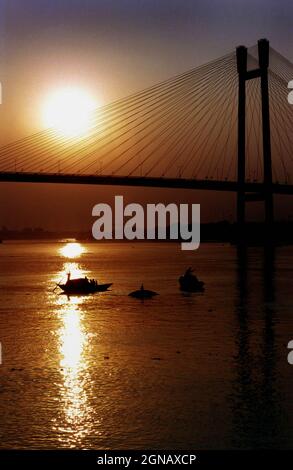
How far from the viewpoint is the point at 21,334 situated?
19.4 metres

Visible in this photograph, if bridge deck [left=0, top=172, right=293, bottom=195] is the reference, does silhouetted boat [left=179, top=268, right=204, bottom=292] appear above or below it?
below

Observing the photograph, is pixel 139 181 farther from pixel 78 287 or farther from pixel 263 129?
pixel 78 287

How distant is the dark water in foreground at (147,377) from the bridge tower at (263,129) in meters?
41.4

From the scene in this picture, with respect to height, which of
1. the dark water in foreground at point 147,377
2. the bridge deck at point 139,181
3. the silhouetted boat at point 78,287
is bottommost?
the dark water in foreground at point 147,377

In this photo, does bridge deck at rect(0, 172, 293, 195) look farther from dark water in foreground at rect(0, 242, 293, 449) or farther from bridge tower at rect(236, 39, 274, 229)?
dark water in foreground at rect(0, 242, 293, 449)

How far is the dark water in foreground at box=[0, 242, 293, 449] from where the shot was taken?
371 inches

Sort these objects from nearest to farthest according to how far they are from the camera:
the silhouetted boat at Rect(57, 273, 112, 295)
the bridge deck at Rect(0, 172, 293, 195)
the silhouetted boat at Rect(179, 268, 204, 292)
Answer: the silhouetted boat at Rect(57, 273, 112, 295)
the silhouetted boat at Rect(179, 268, 204, 292)
the bridge deck at Rect(0, 172, 293, 195)

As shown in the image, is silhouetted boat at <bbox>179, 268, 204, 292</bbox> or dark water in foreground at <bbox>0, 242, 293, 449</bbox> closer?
dark water in foreground at <bbox>0, 242, 293, 449</bbox>

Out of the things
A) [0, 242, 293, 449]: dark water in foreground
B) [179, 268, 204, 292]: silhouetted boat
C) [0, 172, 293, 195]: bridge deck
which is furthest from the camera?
[0, 172, 293, 195]: bridge deck

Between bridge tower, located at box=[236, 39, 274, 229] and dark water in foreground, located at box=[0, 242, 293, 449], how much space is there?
41.4 meters

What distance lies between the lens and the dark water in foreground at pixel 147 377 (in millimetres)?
9430

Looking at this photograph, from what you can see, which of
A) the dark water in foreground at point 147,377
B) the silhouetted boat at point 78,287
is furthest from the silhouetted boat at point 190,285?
the dark water in foreground at point 147,377

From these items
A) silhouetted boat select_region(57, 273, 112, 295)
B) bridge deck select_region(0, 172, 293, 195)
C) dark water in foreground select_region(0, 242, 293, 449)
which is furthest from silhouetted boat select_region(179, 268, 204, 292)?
bridge deck select_region(0, 172, 293, 195)

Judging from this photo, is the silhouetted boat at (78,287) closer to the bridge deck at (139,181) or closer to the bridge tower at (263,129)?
the bridge deck at (139,181)
